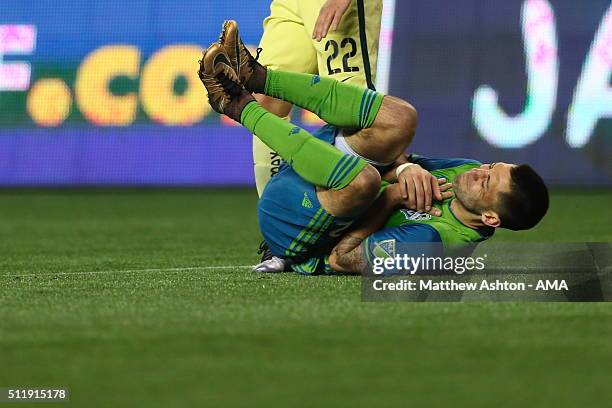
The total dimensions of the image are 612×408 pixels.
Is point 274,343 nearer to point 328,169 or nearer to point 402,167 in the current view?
point 328,169

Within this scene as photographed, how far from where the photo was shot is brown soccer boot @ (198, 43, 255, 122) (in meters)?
3.63

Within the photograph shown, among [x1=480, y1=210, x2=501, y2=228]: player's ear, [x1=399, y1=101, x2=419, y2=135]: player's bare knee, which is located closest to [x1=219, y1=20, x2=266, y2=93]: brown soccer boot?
[x1=399, y1=101, x2=419, y2=135]: player's bare knee

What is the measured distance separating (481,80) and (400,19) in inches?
29.8

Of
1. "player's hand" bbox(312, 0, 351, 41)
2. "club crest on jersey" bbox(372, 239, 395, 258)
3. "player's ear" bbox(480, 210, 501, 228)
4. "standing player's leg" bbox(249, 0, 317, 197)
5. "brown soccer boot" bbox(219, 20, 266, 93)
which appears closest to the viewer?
"club crest on jersey" bbox(372, 239, 395, 258)

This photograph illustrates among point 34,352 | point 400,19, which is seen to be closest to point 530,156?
point 400,19

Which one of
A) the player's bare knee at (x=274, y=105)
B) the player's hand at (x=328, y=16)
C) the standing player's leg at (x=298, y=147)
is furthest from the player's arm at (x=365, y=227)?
the player's bare knee at (x=274, y=105)

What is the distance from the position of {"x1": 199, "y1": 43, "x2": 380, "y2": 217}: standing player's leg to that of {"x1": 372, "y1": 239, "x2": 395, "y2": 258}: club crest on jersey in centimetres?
14

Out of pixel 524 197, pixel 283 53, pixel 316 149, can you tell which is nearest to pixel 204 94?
pixel 283 53

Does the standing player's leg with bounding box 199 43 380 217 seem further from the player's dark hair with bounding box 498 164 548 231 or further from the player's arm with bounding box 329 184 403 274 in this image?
the player's dark hair with bounding box 498 164 548 231

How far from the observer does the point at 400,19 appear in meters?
9.12

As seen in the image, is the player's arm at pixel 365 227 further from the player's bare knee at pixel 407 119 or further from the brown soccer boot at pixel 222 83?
the brown soccer boot at pixel 222 83

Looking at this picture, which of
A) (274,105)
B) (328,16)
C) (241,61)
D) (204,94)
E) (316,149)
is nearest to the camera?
(316,149)

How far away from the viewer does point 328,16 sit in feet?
13.3

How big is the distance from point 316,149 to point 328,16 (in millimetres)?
738
